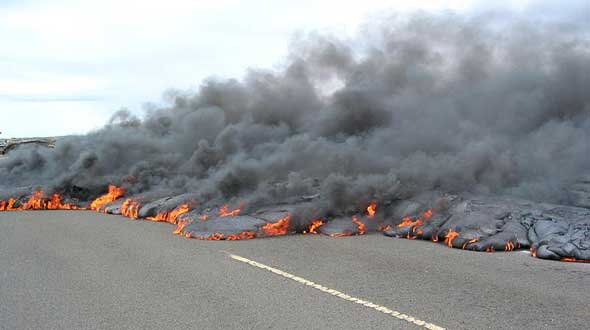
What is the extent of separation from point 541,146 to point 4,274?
474 inches

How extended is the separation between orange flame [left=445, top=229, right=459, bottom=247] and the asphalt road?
213 millimetres

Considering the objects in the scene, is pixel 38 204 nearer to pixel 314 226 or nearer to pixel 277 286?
pixel 314 226

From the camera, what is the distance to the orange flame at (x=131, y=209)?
12.4 metres

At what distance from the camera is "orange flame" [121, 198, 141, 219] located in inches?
488

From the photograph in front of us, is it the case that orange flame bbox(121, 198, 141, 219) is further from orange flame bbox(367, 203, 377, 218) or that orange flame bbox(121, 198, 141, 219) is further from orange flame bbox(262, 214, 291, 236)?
orange flame bbox(367, 203, 377, 218)

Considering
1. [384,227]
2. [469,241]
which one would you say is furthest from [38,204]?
[469,241]

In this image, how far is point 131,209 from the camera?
1259 cm

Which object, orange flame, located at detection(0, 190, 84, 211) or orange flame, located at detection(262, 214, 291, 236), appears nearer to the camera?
orange flame, located at detection(262, 214, 291, 236)

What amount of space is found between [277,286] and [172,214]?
6.38 m

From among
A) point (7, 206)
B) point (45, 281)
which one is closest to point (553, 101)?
point (45, 281)

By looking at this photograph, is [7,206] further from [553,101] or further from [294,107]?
[553,101]

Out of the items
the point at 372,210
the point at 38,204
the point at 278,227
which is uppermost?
the point at 372,210

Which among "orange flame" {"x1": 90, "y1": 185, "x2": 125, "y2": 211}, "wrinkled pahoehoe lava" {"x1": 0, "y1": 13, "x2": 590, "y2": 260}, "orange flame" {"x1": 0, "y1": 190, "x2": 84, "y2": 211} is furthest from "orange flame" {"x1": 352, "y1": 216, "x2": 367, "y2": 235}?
"orange flame" {"x1": 0, "y1": 190, "x2": 84, "y2": 211}

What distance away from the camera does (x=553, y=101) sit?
15.2m
